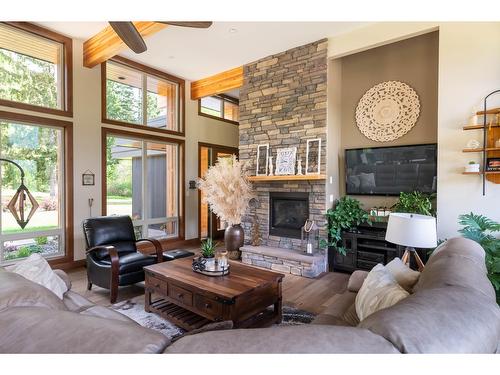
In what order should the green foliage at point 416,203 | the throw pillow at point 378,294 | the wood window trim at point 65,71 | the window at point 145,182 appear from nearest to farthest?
the throw pillow at point 378,294
the green foliage at point 416,203
the wood window trim at point 65,71
the window at point 145,182

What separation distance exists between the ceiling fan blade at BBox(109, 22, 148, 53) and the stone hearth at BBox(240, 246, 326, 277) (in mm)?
3255

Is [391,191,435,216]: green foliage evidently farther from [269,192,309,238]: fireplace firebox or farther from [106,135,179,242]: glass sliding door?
[106,135,179,242]: glass sliding door

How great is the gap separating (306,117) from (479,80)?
2120 millimetres

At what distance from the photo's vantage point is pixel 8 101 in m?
3.81

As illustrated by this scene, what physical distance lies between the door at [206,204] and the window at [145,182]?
600 millimetres

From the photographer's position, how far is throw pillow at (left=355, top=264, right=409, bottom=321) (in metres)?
1.40

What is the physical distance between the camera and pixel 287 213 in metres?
4.72

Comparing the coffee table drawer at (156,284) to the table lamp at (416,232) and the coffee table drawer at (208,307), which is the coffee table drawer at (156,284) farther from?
the table lamp at (416,232)

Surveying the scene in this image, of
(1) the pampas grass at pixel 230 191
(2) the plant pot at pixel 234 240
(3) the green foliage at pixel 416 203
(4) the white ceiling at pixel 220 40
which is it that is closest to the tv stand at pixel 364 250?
(3) the green foliage at pixel 416 203

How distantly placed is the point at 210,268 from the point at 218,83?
416 centimetres

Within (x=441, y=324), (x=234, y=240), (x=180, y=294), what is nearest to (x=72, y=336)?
(x=441, y=324)

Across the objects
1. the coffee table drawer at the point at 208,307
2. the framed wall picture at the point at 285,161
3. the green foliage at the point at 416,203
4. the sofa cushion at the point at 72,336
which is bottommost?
the coffee table drawer at the point at 208,307

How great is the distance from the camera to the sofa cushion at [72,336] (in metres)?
0.67
